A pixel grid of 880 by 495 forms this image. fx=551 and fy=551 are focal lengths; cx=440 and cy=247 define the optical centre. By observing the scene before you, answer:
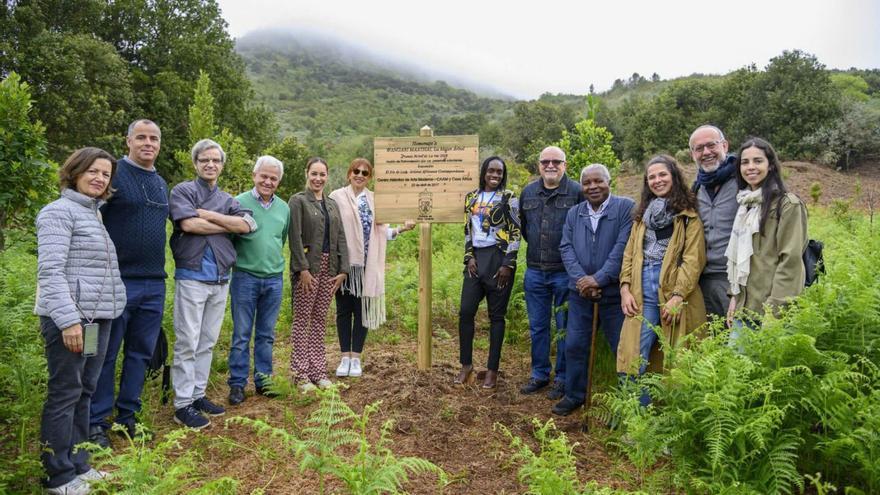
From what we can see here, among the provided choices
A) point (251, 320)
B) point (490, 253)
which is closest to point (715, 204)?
point (490, 253)

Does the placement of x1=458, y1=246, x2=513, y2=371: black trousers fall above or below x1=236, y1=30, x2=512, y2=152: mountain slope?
below

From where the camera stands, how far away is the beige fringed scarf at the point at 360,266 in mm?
5320

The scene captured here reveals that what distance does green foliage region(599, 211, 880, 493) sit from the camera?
8.86 feet

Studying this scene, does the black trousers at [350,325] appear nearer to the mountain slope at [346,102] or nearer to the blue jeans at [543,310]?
the blue jeans at [543,310]

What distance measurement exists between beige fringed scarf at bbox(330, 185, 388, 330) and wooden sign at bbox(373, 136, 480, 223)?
0.30 metres

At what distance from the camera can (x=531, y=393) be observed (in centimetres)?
511

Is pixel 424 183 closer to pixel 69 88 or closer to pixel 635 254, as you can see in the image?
pixel 635 254

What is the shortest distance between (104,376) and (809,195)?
864 inches

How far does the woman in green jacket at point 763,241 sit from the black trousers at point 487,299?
195 centimetres

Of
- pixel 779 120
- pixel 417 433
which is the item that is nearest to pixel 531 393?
pixel 417 433

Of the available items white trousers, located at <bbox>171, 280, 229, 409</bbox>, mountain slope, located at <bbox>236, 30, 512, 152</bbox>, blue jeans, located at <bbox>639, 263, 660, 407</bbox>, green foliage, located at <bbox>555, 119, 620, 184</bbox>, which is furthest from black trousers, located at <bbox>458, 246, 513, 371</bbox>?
mountain slope, located at <bbox>236, 30, 512, 152</bbox>

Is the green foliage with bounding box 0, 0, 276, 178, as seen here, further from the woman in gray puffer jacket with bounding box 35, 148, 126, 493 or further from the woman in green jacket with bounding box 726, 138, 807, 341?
the woman in green jacket with bounding box 726, 138, 807, 341

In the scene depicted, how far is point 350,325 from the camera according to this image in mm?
5574

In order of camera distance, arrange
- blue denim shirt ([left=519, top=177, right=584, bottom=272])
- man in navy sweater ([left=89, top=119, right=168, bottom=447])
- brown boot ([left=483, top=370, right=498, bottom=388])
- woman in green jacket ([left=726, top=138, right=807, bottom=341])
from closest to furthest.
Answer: woman in green jacket ([left=726, top=138, right=807, bottom=341]), man in navy sweater ([left=89, top=119, right=168, bottom=447]), blue denim shirt ([left=519, top=177, right=584, bottom=272]), brown boot ([left=483, top=370, right=498, bottom=388])
